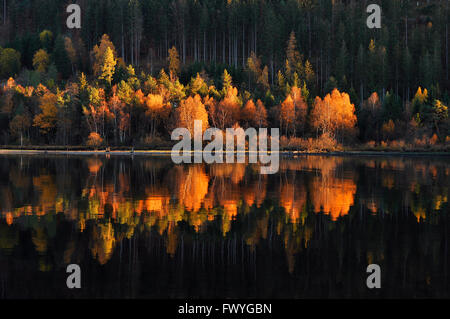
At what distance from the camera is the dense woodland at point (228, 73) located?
273ft

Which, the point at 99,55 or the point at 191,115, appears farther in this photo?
the point at 99,55

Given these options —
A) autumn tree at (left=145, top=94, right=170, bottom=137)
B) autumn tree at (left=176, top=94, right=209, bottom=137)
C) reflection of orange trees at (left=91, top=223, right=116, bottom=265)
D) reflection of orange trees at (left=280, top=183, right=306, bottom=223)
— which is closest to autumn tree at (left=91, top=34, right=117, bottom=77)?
autumn tree at (left=145, top=94, right=170, bottom=137)

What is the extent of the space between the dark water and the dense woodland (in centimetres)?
5235

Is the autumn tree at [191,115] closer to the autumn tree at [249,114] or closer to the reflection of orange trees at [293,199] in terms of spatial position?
the autumn tree at [249,114]

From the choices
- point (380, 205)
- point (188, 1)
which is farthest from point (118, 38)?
point (380, 205)

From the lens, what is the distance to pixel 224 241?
16.3 meters

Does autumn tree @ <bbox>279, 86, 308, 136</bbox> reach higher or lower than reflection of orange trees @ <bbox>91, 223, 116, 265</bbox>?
higher

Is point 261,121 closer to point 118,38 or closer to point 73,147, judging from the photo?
point 73,147

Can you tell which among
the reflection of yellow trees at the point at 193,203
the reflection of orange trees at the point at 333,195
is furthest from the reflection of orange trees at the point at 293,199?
the reflection of orange trees at the point at 333,195

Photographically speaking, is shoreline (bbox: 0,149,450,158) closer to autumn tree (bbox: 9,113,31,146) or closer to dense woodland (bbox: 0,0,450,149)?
dense woodland (bbox: 0,0,450,149)

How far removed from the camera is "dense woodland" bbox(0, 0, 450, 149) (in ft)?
273

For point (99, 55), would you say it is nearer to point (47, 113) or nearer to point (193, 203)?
point (47, 113)

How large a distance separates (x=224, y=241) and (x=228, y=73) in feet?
297

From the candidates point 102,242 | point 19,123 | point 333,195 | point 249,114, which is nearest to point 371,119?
point 249,114
